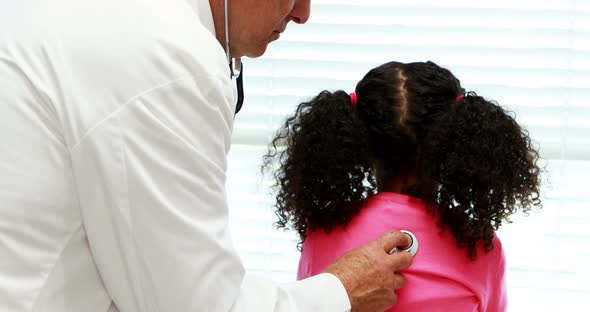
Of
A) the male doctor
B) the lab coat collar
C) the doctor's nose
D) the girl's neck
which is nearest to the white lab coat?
the male doctor

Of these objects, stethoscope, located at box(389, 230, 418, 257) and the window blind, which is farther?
the window blind

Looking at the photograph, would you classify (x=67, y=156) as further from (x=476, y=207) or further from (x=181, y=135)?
(x=476, y=207)

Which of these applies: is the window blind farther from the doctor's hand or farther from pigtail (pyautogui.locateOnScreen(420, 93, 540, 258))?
the doctor's hand

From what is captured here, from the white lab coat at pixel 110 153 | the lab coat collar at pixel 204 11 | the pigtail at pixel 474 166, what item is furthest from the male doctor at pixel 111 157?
the pigtail at pixel 474 166

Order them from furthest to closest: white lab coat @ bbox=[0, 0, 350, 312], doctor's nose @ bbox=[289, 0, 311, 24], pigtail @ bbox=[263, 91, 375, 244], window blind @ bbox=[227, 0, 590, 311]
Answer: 1. window blind @ bbox=[227, 0, 590, 311]
2. pigtail @ bbox=[263, 91, 375, 244]
3. doctor's nose @ bbox=[289, 0, 311, 24]
4. white lab coat @ bbox=[0, 0, 350, 312]

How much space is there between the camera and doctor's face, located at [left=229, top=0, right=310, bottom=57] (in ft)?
3.68

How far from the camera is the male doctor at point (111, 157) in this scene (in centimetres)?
89

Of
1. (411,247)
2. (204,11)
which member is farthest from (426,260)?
(204,11)

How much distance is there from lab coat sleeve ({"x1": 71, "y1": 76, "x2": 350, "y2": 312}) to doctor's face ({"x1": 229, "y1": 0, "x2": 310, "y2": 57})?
0.70 feet

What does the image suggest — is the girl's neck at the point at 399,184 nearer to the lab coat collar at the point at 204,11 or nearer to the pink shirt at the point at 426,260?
the pink shirt at the point at 426,260

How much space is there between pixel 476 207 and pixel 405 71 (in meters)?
0.30

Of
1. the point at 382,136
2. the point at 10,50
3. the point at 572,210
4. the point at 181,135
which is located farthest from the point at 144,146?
the point at 572,210

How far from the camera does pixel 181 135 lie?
0.92 metres

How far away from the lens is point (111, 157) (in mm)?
888
